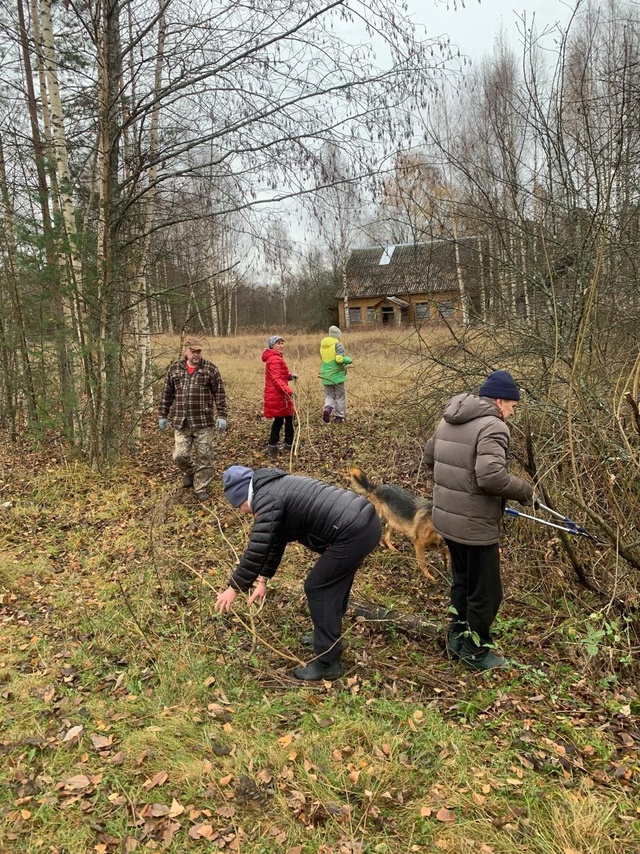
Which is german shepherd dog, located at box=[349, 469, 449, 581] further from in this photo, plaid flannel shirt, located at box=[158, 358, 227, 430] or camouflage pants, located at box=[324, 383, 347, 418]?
camouflage pants, located at box=[324, 383, 347, 418]

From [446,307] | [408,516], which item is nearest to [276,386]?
[446,307]

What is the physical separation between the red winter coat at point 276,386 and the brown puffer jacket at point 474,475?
440 cm

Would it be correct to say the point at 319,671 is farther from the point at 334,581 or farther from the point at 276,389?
the point at 276,389

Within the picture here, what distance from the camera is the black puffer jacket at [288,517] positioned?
→ 3141 mm

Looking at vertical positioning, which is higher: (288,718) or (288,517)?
(288,517)

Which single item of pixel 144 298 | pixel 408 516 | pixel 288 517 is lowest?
pixel 408 516

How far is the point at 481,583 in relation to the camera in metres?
3.49

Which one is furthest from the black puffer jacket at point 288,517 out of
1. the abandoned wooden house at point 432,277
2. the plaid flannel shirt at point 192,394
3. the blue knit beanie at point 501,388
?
the plaid flannel shirt at point 192,394

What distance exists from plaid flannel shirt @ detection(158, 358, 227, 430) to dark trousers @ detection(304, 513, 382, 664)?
3.61 metres

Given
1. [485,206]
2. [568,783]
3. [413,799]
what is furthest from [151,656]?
[485,206]

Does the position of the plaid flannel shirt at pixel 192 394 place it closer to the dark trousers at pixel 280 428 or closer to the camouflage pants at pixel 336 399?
the dark trousers at pixel 280 428

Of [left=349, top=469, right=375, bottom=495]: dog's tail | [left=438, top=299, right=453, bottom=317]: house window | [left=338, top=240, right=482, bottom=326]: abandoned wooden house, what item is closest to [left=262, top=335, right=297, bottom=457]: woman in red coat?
[left=338, top=240, right=482, bottom=326]: abandoned wooden house

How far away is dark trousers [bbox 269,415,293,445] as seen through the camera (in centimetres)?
793

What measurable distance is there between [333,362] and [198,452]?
323 centimetres
